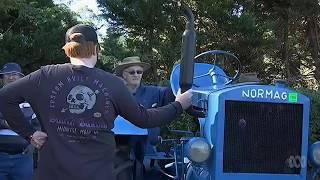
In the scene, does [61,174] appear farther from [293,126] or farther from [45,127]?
[293,126]

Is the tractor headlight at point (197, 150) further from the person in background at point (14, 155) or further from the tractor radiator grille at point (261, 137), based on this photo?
the person in background at point (14, 155)

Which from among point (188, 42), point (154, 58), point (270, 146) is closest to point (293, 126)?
point (270, 146)

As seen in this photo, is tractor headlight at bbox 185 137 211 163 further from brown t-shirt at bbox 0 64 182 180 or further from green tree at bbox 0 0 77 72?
green tree at bbox 0 0 77 72

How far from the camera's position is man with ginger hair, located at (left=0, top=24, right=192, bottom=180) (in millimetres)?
3131

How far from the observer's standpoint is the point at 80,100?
123 inches

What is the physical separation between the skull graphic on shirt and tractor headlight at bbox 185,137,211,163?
3.25ft

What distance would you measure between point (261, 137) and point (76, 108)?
1.49 meters

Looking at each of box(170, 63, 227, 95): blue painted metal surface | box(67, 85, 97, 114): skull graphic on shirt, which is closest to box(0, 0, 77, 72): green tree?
box(170, 63, 227, 95): blue painted metal surface

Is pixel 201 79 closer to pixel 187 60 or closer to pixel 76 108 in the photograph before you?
pixel 187 60

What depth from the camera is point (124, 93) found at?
3.23 m

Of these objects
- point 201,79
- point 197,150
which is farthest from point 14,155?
point 197,150

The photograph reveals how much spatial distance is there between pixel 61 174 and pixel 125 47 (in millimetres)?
9370

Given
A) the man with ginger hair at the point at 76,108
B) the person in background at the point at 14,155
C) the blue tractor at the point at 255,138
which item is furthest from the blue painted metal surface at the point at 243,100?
the person in background at the point at 14,155

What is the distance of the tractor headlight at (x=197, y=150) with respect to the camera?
3.85 metres
